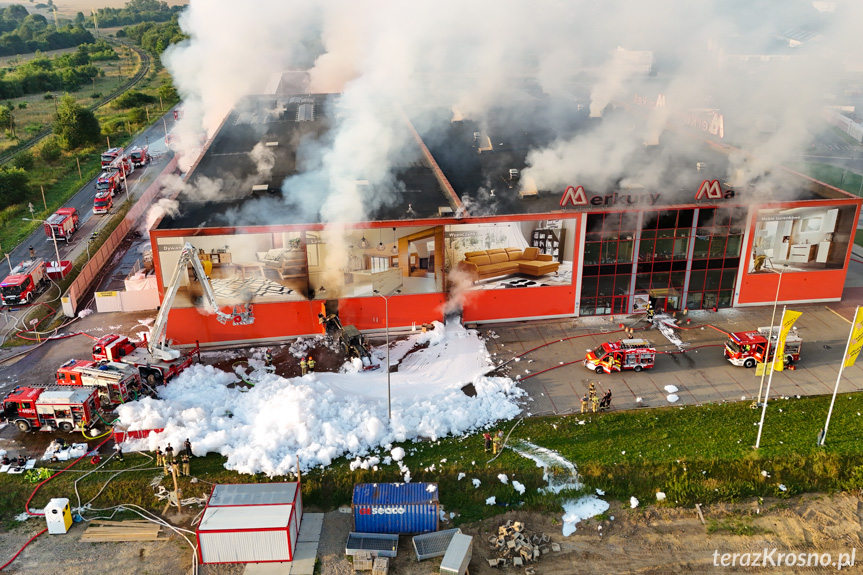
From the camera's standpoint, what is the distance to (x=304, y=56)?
87.1 metres

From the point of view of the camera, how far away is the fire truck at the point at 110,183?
196ft

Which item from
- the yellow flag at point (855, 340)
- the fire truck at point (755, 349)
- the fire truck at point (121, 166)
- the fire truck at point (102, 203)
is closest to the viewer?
the yellow flag at point (855, 340)

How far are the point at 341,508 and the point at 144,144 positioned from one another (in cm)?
6590

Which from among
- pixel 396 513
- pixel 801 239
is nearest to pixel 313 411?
pixel 396 513

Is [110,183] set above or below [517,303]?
below

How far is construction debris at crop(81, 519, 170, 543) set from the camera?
23.3 metres

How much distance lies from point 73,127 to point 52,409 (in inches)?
2215

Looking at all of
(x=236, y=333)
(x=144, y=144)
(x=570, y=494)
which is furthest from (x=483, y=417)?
(x=144, y=144)

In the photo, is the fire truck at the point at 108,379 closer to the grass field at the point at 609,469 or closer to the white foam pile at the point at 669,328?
the grass field at the point at 609,469

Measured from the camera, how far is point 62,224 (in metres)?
50.8

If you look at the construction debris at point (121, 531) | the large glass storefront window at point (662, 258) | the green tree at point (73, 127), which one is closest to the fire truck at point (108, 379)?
the construction debris at point (121, 531)

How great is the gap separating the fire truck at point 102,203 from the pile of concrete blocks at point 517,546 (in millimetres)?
47390

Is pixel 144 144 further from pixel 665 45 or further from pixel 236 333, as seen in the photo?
pixel 665 45

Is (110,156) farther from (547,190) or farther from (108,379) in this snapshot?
(547,190)
